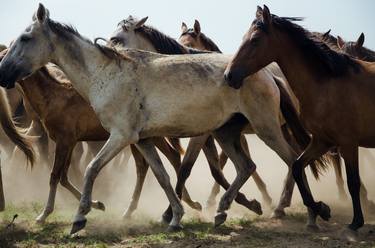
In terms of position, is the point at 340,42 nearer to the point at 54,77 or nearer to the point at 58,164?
the point at 54,77

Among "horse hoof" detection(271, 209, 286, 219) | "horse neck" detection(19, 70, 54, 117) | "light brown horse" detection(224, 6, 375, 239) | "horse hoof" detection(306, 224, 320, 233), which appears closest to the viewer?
"light brown horse" detection(224, 6, 375, 239)

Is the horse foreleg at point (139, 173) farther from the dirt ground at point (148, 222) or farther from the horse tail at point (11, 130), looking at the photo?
the horse tail at point (11, 130)

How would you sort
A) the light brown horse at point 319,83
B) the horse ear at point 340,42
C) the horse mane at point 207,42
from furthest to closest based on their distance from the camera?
the horse mane at point 207,42, the horse ear at point 340,42, the light brown horse at point 319,83

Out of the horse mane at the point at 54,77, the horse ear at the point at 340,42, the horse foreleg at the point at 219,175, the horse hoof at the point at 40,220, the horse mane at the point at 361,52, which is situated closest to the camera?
the horse foreleg at the point at 219,175

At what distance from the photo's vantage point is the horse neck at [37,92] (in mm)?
9547

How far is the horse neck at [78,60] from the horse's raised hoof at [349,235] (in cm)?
314

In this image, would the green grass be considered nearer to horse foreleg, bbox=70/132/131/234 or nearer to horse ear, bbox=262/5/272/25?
horse foreleg, bbox=70/132/131/234

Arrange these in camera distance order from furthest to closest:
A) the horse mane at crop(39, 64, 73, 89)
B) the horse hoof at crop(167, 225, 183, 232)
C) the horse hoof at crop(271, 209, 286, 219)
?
the horse mane at crop(39, 64, 73, 89)
the horse hoof at crop(271, 209, 286, 219)
the horse hoof at crop(167, 225, 183, 232)

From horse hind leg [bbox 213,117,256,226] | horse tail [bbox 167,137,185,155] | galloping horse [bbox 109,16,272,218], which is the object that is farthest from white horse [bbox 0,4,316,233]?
horse tail [bbox 167,137,185,155]

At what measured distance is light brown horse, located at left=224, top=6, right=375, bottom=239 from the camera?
24.7 feet

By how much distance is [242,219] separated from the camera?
29.4 feet

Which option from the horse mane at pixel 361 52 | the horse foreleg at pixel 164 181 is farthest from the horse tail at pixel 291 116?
the horse mane at pixel 361 52

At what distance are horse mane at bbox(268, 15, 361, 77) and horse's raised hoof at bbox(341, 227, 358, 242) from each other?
1665 mm

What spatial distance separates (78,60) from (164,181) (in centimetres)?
166
